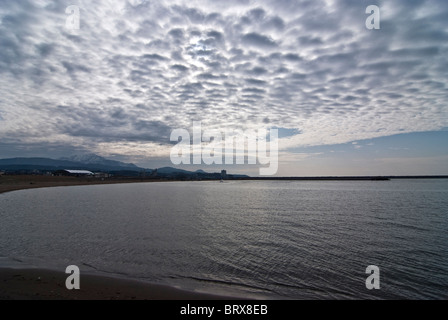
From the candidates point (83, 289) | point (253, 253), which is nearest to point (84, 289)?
point (83, 289)

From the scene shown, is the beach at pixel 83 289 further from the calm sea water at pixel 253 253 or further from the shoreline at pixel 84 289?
the calm sea water at pixel 253 253

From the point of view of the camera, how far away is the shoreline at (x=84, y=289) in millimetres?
10625

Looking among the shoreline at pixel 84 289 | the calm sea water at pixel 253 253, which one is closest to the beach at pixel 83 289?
the shoreline at pixel 84 289

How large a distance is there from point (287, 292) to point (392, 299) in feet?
14.2

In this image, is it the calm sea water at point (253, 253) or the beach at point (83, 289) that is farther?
the calm sea water at point (253, 253)

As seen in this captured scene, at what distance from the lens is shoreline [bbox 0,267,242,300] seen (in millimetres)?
10625

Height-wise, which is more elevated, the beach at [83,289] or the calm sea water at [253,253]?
the beach at [83,289]

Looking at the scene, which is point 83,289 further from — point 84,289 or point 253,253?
point 253,253

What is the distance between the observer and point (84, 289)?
11359mm

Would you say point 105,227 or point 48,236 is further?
point 105,227
